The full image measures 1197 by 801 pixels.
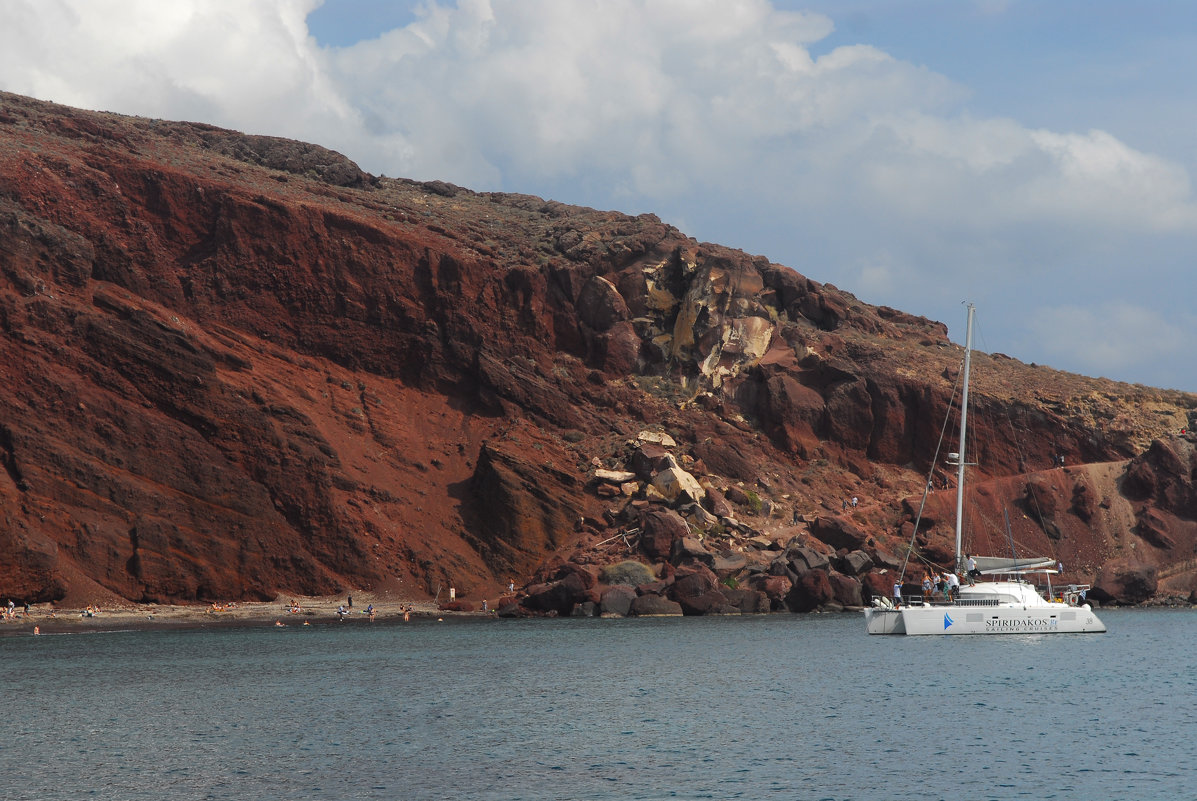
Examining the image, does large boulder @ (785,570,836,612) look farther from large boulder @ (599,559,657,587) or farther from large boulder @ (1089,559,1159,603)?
large boulder @ (1089,559,1159,603)

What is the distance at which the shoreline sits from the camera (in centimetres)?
5950

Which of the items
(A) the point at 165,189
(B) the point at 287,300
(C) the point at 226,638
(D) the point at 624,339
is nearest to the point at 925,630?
(C) the point at 226,638

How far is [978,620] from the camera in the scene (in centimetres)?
5331

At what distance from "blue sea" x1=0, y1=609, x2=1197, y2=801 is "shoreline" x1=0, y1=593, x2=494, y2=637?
10.7 ft

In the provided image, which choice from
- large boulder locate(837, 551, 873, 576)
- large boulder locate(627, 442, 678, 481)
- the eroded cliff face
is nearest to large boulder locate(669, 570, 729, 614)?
the eroded cliff face

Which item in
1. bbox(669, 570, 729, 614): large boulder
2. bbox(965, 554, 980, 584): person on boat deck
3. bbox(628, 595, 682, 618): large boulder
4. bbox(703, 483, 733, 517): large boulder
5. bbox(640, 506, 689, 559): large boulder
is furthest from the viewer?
bbox(703, 483, 733, 517): large boulder

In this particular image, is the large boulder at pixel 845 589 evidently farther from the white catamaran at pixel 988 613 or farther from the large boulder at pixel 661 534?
the white catamaran at pixel 988 613

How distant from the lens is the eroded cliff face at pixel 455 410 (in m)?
69.4

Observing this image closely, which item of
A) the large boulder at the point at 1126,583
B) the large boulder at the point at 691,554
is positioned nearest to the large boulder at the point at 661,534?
the large boulder at the point at 691,554

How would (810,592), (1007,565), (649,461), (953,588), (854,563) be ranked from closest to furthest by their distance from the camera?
(953,588) → (1007,565) → (810,592) → (854,563) → (649,461)

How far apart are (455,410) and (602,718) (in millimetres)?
56839

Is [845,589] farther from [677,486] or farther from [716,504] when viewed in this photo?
[677,486]

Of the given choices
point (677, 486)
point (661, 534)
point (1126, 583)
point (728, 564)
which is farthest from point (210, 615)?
point (1126, 583)

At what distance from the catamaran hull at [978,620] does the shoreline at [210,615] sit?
89.5 feet
